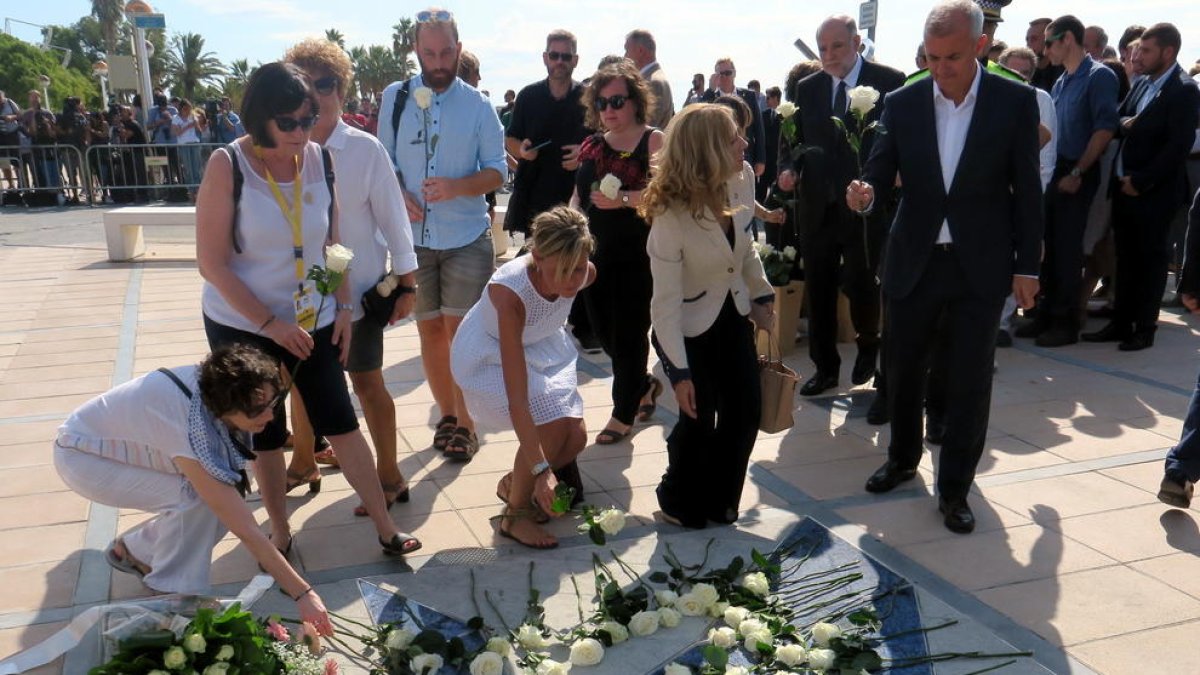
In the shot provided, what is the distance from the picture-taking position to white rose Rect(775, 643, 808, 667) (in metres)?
2.99

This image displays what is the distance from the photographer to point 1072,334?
7.27 metres

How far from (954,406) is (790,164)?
8.12ft

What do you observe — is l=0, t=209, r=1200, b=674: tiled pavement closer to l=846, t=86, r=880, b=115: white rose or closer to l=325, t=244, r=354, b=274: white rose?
l=325, t=244, r=354, b=274: white rose

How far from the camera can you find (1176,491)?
4129 millimetres

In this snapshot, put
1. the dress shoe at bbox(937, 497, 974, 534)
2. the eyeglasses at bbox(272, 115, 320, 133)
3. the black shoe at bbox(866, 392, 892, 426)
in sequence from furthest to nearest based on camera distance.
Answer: the black shoe at bbox(866, 392, 892, 426) → the dress shoe at bbox(937, 497, 974, 534) → the eyeglasses at bbox(272, 115, 320, 133)

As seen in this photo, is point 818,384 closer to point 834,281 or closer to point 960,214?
point 834,281

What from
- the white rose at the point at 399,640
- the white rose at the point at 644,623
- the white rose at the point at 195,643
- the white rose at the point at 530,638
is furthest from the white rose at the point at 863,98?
the white rose at the point at 195,643

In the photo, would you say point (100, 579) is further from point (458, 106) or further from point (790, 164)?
point (790, 164)

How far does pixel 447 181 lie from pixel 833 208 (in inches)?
92.8

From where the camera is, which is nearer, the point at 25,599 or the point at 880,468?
the point at 25,599

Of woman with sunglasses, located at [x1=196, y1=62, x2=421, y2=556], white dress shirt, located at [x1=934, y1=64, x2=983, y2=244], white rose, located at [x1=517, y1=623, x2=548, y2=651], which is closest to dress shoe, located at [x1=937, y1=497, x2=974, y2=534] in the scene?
white dress shirt, located at [x1=934, y1=64, x2=983, y2=244]

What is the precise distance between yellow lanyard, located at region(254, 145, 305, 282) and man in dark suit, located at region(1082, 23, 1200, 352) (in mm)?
5793

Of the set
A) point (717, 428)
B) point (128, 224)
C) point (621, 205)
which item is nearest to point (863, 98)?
point (621, 205)

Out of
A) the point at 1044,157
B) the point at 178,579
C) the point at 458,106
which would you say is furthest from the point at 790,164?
the point at 178,579
